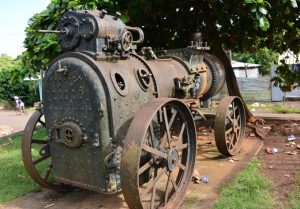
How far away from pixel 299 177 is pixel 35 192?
374 cm

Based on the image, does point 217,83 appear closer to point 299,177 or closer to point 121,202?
point 299,177

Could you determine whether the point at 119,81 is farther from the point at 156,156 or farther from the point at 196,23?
the point at 196,23

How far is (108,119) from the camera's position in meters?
4.39

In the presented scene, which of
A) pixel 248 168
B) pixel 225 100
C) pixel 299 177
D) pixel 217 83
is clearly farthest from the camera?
pixel 217 83

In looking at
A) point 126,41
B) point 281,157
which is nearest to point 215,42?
point 281,157

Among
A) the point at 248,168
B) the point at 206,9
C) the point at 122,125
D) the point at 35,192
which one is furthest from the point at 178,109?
the point at 206,9

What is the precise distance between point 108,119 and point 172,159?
0.87 meters

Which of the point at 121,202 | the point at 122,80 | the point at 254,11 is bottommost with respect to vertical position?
the point at 121,202

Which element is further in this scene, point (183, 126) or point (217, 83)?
point (217, 83)

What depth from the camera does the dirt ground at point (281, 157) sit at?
17.3ft

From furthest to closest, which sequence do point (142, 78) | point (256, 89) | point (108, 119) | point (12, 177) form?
1. point (256, 89)
2. point (12, 177)
3. point (142, 78)
4. point (108, 119)

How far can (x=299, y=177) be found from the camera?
5648mm

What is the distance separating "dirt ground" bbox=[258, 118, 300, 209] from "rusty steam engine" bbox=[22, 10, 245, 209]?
1.29 meters

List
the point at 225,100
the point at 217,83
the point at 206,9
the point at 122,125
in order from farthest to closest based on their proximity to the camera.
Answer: the point at 206,9
the point at 217,83
the point at 225,100
the point at 122,125
